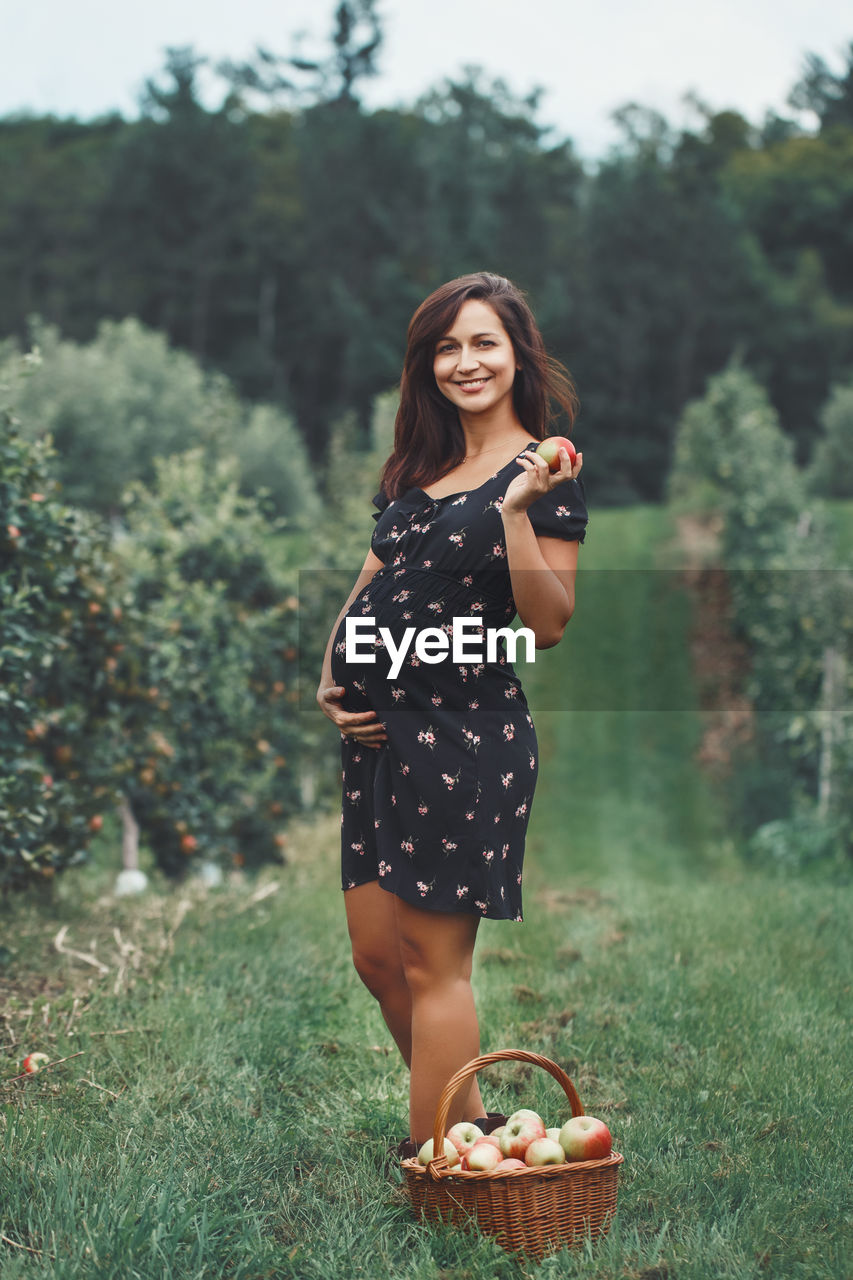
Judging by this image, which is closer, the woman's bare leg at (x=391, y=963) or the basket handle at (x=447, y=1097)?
the basket handle at (x=447, y=1097)

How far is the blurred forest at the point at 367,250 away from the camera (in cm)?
3831

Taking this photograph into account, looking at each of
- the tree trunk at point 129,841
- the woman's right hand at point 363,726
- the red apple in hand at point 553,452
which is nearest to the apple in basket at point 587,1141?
the woman's right hand at point 363,726

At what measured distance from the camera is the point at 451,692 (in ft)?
7.95

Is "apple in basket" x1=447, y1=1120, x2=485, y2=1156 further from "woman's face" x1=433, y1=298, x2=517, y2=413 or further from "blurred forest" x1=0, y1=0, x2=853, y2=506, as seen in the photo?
"blurred forest" x1=0, y1=0, x2=853, y2=506

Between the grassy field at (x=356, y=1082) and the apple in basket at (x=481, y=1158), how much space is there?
12cm

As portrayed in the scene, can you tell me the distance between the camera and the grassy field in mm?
2158

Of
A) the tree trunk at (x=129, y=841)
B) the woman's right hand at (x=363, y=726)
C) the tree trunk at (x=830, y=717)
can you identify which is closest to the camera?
the woman's right hand at (x=363, y=726)

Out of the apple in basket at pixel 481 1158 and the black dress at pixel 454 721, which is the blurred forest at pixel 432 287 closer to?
the black dress at pixel 454 721

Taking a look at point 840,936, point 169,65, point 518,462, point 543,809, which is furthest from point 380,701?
point 169,65

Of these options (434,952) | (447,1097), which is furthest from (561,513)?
(447,1097)

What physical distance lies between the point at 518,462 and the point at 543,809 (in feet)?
39.2

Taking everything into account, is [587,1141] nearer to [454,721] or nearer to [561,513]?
[454,721]

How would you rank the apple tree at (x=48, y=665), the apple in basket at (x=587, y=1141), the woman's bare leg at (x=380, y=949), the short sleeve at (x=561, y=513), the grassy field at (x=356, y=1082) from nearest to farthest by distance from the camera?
the grassy field at (x=356, y=1082), the apple in basket at (x=587, y=1141), the short sleeve at (x=561, y=513), the woman's bare leg at (x=380, y=949), the apple tree at (x=48, y=665)

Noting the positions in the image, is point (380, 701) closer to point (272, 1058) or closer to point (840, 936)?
point (272, 1058)
